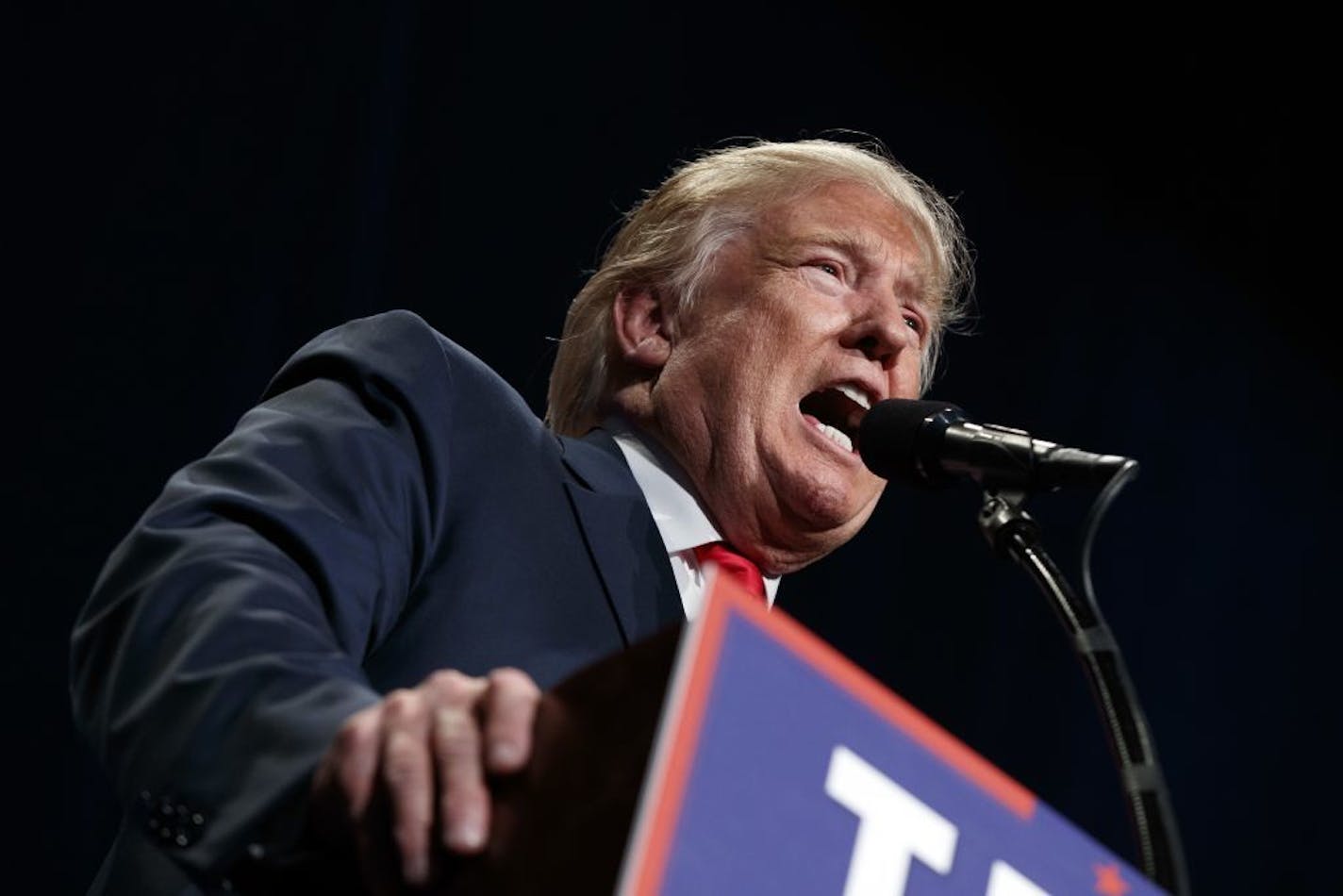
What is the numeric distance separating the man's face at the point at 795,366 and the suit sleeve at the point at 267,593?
1.55 ft

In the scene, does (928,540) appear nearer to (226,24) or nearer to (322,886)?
(226,24)

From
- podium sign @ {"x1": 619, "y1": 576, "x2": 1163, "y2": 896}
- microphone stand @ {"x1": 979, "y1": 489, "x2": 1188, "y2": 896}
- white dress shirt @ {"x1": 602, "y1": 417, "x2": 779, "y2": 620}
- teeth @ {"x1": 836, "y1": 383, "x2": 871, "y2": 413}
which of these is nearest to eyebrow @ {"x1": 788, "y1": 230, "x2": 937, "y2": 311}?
teeth @ {"x1": 836, "y1": 383, "x2": 871, "y2": 413}

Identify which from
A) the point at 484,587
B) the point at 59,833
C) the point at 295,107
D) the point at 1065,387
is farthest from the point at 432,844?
the point at 1065,387

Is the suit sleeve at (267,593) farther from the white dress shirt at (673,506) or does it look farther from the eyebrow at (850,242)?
the eyebrow at (850,242)

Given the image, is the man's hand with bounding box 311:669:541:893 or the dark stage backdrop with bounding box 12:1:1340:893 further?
the dark stage backdrop with bounding box 12:1:1340:893

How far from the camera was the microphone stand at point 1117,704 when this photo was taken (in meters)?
1.13

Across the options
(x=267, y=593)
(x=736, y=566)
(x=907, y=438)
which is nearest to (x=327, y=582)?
(x=267, y=593)

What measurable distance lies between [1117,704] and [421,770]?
0.66m

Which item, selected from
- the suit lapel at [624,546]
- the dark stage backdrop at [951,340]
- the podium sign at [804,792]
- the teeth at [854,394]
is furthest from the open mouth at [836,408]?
the podium sign at [804,792]

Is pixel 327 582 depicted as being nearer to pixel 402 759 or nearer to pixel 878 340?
pixel 402 759

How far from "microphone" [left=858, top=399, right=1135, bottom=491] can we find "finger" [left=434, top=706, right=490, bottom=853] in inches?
28.2

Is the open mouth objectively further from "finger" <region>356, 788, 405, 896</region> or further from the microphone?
"finger" <region>356, 788, 405, 896</region>

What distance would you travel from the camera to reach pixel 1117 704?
1.20 m

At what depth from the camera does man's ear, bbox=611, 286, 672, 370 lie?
2090 mm
